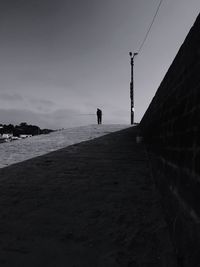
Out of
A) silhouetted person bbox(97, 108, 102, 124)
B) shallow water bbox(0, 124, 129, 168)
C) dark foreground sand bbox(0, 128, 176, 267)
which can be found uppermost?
silhouetted person bbox(97, 108, 102, 124)

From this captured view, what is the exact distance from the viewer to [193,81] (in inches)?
115

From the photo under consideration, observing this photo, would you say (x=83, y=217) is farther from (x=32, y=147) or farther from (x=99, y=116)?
(x=99, y=116)

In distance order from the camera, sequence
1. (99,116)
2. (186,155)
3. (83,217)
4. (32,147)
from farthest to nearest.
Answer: (99,116), (32,147), (83,217), (186,155)

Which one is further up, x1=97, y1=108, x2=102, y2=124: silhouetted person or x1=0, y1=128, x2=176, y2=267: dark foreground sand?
x1=97, y1=108, x2=102, y2=124: silhouetted person

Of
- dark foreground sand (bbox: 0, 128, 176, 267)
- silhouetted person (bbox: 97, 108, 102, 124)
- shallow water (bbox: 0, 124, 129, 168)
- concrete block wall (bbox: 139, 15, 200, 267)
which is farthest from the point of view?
silhouetted person (bbox: 97, 108, 102, 124)

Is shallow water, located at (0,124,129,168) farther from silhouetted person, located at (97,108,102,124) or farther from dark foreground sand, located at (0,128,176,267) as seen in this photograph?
silhouetted person, located at (97,108,102,124)

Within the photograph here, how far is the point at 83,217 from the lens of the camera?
5398 mm

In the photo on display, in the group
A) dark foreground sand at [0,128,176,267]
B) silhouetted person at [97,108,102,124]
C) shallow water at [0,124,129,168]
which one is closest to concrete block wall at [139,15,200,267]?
dark foreground sand at [0,128,176,267]

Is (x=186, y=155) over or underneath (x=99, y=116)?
underneath

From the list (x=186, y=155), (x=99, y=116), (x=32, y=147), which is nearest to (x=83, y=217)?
(x=186, y=155)

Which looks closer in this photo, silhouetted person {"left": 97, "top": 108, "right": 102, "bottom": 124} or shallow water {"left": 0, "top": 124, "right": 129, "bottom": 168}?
shallow water {"left": 0, "top": 124, "right": 129, "bottom": 168}

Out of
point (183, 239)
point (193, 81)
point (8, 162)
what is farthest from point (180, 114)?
point (8, 162)

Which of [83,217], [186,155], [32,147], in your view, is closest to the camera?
[186,155]

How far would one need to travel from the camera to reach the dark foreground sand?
398 cm
